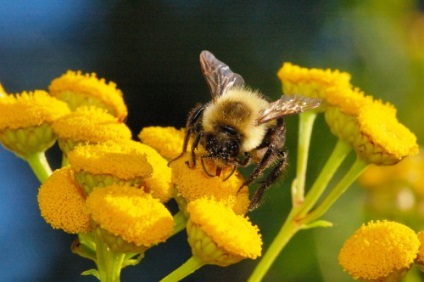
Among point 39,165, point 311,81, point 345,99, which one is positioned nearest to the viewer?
point 39,165

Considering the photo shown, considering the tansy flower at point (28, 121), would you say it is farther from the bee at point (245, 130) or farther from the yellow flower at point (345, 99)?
the yellow flower at point (345, 99)

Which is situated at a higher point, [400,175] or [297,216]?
[297,216]

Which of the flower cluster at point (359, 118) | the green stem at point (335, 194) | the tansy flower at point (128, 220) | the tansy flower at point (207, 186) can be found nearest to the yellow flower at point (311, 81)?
the flower cluster at point (359, 118)

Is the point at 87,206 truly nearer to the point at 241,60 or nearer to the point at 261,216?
the point at 261,216

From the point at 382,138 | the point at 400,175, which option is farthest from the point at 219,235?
the point at 400,175

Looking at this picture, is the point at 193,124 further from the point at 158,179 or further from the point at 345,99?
the point at 345,99

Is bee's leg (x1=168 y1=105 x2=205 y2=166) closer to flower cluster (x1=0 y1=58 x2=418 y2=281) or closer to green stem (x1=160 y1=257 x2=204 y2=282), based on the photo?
flower cluster (x1=0 y1=58 x2=418 y2=281)

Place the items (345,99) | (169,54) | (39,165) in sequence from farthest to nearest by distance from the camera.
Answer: (169,54)
(345,99)
(39,165)
